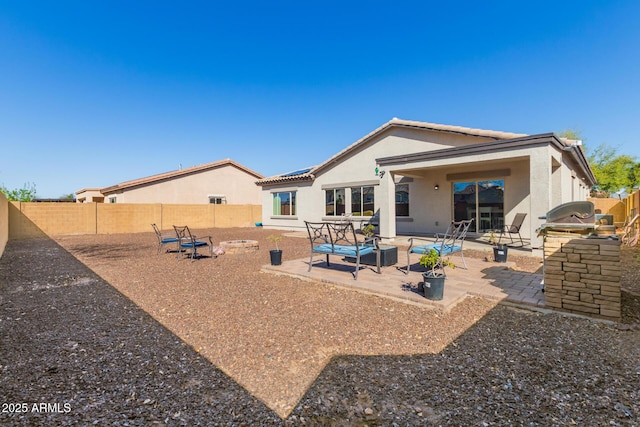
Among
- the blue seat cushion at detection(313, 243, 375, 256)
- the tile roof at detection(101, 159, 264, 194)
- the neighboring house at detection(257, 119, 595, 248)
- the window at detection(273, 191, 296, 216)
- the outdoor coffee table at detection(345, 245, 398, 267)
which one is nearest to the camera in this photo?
the blue seat cushion at detection(313, 243, 375, 256)

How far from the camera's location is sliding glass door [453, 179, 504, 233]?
11.6m

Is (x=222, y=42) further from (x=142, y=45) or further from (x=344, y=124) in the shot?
(x=344, y=124)

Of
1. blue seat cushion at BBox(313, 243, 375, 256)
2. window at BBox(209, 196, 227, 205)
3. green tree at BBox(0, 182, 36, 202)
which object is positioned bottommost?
blue seat cushion at BBox(313, 243, 375, 256)

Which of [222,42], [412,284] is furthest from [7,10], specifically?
[412,284]

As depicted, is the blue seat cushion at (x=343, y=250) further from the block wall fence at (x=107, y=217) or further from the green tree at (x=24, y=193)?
the green tree at (x=24, y=193)

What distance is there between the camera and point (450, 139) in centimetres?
1203

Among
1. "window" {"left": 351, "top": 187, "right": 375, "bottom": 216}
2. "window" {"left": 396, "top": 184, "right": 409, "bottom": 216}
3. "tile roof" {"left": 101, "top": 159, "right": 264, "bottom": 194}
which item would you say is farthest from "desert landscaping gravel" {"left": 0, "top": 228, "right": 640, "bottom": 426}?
"tile roof" {"left": 101, "top": 159, "right": 264, "bottom": 194}

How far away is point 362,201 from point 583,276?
11.1 metres

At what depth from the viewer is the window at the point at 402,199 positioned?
13.8m

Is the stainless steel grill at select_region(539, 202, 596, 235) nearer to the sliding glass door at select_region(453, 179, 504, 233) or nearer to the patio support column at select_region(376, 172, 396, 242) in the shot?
the patio support column at select_region(376, 172, 396, 242)

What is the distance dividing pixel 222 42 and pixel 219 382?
16256mm

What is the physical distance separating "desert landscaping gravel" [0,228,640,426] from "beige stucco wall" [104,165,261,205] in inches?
765

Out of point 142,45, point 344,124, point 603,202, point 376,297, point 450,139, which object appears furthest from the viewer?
point 344,124

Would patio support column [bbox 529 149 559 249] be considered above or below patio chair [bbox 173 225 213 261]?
above
